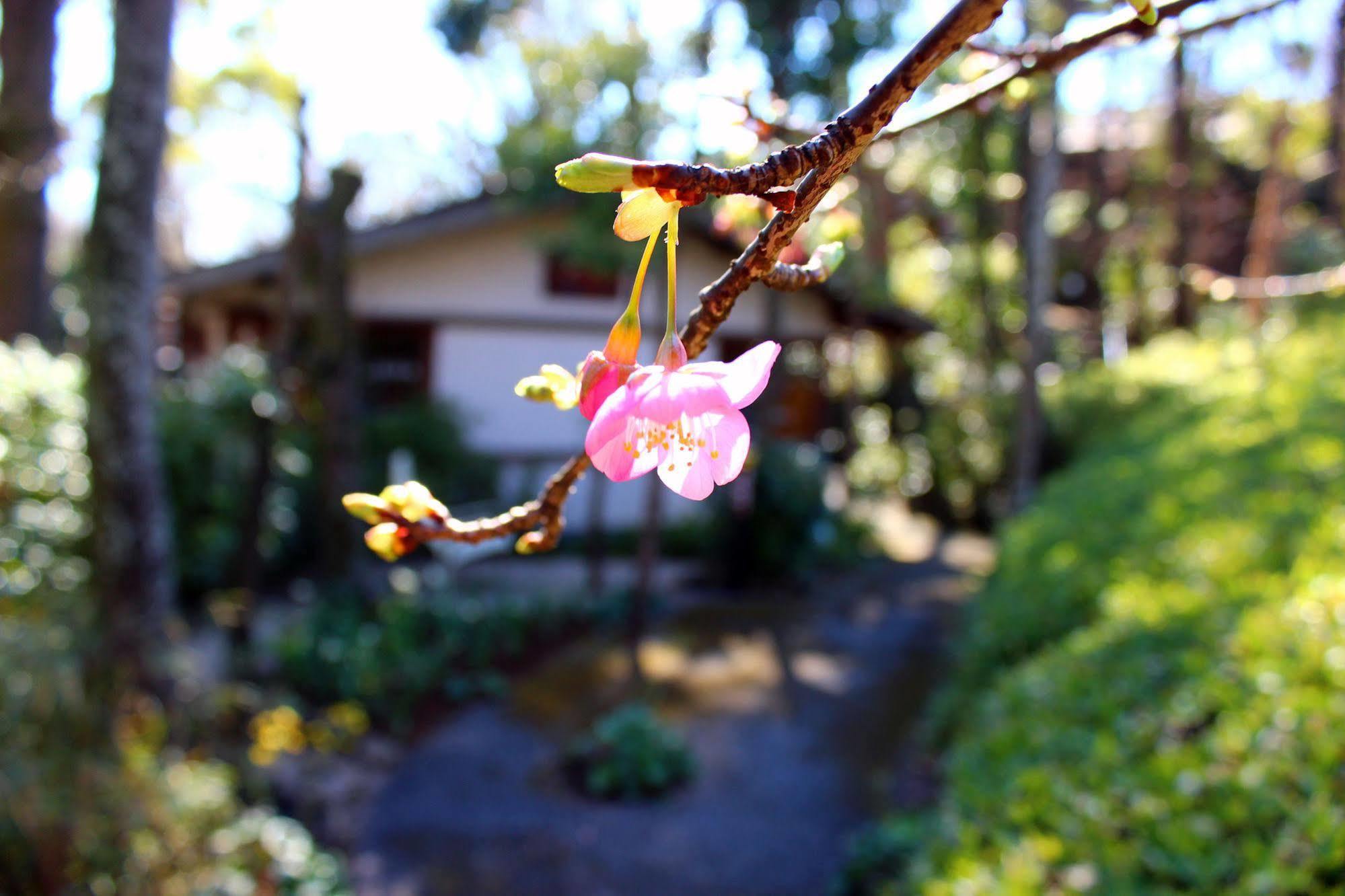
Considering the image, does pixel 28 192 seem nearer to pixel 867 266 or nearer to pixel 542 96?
pixel 867 266

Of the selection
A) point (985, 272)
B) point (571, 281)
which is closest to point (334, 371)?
point (571, 281)

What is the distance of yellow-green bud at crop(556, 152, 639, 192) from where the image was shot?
0.40 m

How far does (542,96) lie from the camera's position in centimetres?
1653

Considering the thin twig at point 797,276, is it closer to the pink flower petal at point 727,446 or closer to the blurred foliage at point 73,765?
the pink flower petal at point 727,446

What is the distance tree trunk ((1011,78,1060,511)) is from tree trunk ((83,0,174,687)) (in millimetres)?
7426

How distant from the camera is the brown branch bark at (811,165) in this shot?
0.45m

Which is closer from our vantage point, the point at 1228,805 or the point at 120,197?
the point at 1228,805

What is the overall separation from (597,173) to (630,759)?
5494 millimetres

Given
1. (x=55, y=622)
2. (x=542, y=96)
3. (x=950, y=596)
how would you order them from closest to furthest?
1. (x=55, y=622)
2. (x=950, y=596)
3. (x=542, y=96)

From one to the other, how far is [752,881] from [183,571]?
5002 millimetres

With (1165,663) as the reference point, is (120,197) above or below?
above

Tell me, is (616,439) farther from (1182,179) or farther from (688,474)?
(1182,179)

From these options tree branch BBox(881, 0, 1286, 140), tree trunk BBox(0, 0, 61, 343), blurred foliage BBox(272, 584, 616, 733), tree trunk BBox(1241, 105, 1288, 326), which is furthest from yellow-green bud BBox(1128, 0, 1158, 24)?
tree trunk BBox(1241, 105, 1288, 326)

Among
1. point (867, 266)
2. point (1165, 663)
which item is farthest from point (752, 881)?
point (867, 266)
